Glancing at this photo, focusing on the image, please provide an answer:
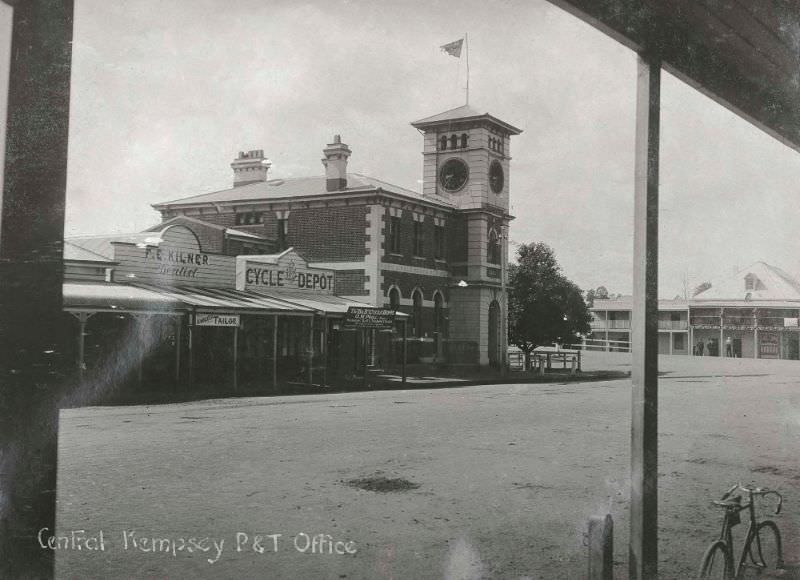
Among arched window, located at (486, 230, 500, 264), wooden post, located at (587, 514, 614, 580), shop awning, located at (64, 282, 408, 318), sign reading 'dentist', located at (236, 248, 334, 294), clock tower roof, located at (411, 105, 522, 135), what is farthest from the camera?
arched window, located at (486, 230, 500, 264)

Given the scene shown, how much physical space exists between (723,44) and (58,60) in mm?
4223

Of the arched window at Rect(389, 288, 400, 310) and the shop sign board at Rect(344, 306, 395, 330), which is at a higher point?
the arched window at Rect(389, 288, 400, 310)

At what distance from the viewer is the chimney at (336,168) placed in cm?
1976

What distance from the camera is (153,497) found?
21.3 ft

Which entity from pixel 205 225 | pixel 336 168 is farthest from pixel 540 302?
pixel 205 225

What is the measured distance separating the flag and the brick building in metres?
11.5

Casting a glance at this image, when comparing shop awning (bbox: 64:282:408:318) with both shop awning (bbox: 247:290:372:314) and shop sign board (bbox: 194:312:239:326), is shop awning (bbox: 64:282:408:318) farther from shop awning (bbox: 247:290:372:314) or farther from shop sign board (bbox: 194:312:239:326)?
shop sign board (bbox: 194:312:239:326)

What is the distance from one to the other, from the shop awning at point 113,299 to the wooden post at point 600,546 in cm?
1073

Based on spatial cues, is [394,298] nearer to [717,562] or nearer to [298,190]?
[298,190]

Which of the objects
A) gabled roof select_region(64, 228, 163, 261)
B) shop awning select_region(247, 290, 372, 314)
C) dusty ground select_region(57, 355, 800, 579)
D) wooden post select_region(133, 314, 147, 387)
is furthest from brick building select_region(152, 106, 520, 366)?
dusty ground select_region(57, 355, 800, 579)

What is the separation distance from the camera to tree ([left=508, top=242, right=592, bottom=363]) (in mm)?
14820

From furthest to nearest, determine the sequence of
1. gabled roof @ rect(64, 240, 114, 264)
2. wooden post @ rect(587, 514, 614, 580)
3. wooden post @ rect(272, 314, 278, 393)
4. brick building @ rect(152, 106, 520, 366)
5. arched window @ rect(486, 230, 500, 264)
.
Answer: arched window @ rect(486, 230, 500, 264) → brick building @ rect(152, 106, 520, 366) → wooden post @ rect(272, 314, 278, 393) → gabled roof @ rect(64, 240, 114, 264) → wooden post @ rect(587, 514, 614, 580)

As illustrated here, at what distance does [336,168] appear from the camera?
21.1m
